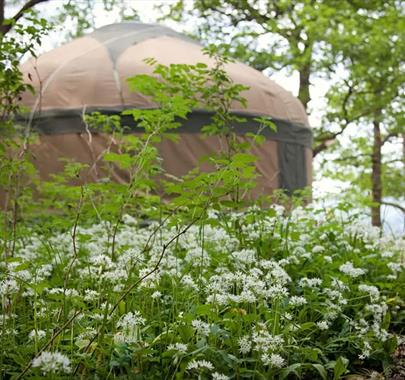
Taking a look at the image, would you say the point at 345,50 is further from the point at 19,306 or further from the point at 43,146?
the point at 19,306

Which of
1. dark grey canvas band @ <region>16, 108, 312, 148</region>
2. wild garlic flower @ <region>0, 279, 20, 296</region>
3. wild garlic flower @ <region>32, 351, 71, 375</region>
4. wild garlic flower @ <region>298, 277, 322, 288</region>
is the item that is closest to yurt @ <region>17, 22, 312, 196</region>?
dark grey canvas band @ <region>16, 108, 312, 148</region>

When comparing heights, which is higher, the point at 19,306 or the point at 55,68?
the point at 55,68

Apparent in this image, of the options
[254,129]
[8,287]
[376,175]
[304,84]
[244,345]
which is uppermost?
[304,84]

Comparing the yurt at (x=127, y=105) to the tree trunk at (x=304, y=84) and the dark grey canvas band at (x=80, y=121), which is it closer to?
the dark grey canvas band at (x=80, y=121)

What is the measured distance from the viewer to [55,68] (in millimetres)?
8047

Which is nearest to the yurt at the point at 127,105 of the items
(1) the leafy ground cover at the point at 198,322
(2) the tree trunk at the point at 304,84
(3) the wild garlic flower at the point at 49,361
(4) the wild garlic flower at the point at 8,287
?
(2) the tree trunk at the point at 304,84

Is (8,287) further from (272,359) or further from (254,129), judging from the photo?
(254,129)

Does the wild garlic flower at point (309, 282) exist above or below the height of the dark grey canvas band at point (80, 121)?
below

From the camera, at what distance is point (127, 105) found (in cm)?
748

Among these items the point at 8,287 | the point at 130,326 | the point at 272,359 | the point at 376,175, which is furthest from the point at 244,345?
the point at 376,175

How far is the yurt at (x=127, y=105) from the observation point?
296 inches

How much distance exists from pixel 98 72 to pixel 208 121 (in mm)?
1637

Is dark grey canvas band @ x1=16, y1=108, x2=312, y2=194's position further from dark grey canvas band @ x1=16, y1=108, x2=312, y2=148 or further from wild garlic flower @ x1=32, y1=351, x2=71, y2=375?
wild garlic flower @ x1=32, y1=351, x2=71, y2=375

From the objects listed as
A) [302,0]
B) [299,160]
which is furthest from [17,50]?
[302,0]
